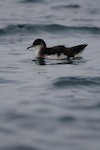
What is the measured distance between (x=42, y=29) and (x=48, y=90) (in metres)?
11.1

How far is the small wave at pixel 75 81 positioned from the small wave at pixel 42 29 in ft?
30.1

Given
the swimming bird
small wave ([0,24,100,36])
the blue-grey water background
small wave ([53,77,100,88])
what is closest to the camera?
the blue-grey water background

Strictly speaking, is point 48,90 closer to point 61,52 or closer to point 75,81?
point 75,81

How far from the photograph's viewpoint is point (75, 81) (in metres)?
15.2

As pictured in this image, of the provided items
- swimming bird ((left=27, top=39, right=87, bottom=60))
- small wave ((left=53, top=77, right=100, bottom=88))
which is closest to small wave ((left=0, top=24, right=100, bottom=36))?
swimming bird ((left=27, top=39, right=87, bottom=60))

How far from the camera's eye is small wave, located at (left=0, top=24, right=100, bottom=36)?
80.6ft

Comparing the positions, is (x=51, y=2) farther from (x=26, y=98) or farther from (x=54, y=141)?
(x=54, y=141)

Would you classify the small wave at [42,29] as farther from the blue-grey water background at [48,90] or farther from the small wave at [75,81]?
the small wave at [75,81]

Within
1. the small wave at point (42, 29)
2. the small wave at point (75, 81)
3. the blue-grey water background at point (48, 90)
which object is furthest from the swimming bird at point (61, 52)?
Result: the small wave at point (42, 29)

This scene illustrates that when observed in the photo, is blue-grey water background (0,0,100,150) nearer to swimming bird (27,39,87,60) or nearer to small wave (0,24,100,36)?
small wave (0,24,100,36)

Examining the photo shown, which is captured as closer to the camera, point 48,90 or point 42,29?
point 48,90

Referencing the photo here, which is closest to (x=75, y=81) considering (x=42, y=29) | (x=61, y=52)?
(x=61, y=52)

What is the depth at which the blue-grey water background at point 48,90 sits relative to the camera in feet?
35.3

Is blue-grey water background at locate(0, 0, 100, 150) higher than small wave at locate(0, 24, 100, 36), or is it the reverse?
small wave at locate(0, 24, 100, 36)
